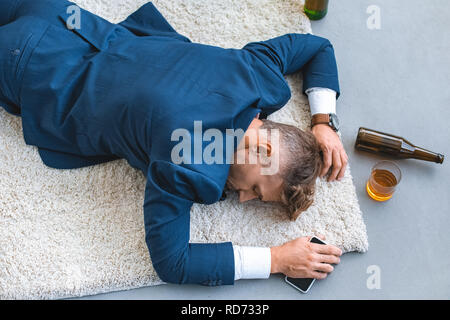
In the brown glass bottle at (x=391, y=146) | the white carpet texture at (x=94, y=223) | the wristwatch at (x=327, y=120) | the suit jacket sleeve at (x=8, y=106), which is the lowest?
the white carpet texture at (x=94, y=223)

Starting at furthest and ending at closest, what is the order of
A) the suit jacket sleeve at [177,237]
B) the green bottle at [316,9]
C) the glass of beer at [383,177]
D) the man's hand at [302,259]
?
the green bottle at [316,9], the glass of beer at [383,177], the man's hand at [302,259], the suit jacket sleeve at [177,237]

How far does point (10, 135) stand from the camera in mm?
1245

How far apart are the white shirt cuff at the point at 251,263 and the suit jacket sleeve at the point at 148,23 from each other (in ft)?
1.95

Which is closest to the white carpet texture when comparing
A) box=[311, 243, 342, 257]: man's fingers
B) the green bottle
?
box=[311, 243, 342, 257]: man's fingers

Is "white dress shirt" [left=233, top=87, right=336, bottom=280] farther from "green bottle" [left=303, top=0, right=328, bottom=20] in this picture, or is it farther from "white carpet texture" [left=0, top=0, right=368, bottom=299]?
"green bottle" [left=303, top=0, right=328, bottom=20]

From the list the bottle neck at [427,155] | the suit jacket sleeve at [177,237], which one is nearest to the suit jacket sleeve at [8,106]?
the suit jacket sleeve at [177,237]

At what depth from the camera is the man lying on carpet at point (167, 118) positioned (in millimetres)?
997

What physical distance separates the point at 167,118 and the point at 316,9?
71cm

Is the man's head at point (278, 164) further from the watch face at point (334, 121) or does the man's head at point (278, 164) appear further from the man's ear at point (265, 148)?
the watch face at point (334, 121)

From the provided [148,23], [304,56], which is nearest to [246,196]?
[304,56]

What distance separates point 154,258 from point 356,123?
69 cm

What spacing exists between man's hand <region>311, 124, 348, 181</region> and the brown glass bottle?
0.27 feet

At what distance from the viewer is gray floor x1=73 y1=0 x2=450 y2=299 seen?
1120mm

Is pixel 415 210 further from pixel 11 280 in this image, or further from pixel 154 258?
pixel 11 280
